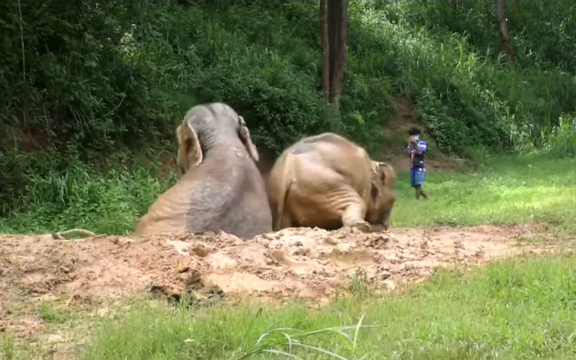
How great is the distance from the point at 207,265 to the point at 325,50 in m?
13.2

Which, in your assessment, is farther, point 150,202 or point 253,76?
point 253,76

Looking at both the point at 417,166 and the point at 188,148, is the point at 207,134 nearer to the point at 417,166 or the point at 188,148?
the point at 188,148

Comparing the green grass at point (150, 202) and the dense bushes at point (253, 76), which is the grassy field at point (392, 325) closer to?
the green grass at point (150, 202)

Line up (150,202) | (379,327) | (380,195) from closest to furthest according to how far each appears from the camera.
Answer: (379,327), (380,195), (150,202)

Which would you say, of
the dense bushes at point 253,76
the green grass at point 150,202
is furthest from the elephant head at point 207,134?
the dense bushes at point 253,76

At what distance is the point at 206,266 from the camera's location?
18.0ft

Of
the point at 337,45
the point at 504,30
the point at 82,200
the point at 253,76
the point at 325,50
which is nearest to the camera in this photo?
the point at 82,200

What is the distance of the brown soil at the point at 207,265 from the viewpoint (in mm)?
5133

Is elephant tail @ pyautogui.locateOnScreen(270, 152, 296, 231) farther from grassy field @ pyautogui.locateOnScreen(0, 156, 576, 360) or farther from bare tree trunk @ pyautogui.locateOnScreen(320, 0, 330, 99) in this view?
bare tree trunk @ pyautogui.locateOnScreen(320, 0, 330, 99)

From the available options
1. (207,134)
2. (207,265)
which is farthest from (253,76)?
(207,265)

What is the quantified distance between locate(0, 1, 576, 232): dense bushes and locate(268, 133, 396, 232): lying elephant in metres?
3.25

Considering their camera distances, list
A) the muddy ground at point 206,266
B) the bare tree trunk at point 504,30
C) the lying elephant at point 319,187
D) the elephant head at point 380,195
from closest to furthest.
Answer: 1. the muddy ground at point 206,266
2. the lying elephant at point 319,187
3. the elephant head at point 380,195
4. the bare tree trunk at point 504,30

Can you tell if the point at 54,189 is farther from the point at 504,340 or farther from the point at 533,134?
the point at 533,134

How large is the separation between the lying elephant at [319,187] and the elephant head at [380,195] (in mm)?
278
